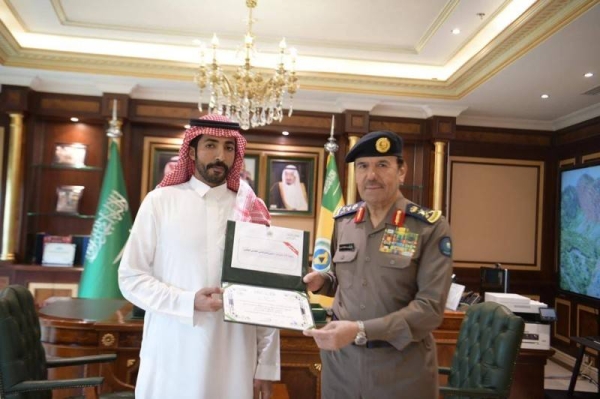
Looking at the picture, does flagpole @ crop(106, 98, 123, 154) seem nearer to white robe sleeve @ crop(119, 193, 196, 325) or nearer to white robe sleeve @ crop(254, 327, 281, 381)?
white robe sleeve @ crop(119, 193, 196, 325)

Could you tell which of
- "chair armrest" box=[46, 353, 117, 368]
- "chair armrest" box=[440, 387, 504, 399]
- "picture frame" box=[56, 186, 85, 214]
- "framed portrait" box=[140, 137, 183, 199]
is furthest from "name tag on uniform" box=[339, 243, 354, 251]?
"picture frame" box=[56, 186, 85, 214]

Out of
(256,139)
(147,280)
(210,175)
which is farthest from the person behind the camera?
(256,139)

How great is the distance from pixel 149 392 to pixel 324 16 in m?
3.13

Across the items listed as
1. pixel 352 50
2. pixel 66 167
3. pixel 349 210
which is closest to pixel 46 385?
pixel 349 210

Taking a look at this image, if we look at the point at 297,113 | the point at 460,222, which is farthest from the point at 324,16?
the point at 460,222

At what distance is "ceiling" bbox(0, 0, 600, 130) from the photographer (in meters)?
3.49

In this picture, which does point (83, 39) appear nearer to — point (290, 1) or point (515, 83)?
point (290, 1)

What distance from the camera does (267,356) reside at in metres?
1.68

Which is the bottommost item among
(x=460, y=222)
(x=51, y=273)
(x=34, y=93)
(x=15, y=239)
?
(x=51, y=273)

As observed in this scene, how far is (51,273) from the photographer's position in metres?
4.75

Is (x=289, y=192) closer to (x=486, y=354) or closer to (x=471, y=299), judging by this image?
(x=471, y=299)

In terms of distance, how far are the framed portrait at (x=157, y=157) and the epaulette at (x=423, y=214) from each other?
4.02 meters

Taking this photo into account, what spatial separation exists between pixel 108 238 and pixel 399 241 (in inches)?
140

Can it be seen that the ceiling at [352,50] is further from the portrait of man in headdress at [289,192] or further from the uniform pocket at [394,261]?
the uniform pocket at [394,261]
